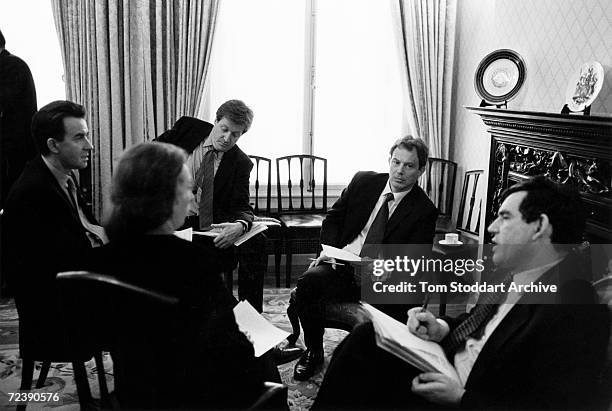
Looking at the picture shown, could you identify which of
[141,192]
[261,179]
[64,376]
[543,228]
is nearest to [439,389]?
[543,228]

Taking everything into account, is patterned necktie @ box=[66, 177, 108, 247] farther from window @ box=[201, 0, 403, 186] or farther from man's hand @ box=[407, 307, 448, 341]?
window @ box=[201, 0, 403, 186]

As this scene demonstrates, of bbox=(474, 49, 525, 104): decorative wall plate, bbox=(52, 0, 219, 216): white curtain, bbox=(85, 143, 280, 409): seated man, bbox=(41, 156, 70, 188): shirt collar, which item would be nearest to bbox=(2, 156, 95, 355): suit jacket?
bbox=(41, 156, 70, 188): shirt collar

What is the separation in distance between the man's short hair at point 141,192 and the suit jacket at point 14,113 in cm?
247

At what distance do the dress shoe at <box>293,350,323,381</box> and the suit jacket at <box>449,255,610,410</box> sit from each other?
1301 millimetres

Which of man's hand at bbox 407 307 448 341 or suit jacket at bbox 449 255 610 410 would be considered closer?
suit jacket at bbox 449 255 610 410

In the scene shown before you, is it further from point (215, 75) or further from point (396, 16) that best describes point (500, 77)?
point (215, 75)

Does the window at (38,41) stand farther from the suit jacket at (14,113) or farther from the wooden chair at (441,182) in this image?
the wooden chair at (441,182)

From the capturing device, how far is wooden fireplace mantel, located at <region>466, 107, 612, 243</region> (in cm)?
244

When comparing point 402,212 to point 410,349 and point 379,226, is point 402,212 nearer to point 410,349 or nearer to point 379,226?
point 379,226

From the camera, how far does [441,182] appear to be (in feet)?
15.3

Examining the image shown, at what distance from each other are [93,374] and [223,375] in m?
1.58

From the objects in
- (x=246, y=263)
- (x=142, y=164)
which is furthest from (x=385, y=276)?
(x=142, y=164)

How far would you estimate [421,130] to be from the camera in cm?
466

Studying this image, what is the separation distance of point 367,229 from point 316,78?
2014mm
